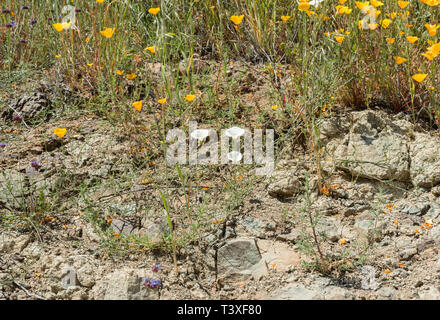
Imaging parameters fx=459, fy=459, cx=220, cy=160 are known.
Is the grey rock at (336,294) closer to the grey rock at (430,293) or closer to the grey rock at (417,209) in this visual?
the grey rock at (430,293)

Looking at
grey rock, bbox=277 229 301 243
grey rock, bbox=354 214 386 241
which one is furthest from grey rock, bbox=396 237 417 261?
grey rock, bbox=277 229 301 243

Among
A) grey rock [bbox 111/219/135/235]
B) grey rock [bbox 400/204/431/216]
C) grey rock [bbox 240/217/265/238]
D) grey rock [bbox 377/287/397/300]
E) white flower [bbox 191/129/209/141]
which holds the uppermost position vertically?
white flower [bbox 191/129/209/141]

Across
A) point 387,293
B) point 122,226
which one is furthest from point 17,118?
point 387,293

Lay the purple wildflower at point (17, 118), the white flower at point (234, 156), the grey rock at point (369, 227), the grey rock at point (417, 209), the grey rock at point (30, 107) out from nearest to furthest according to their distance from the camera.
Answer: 1. the grey rock at point (369, 227)
2. the grey rock at point (417, 209)
3. the white flower at point (234, 156)
4. the purple wildflower at point (17, 118)
5. the grey rock at point (30, 107)

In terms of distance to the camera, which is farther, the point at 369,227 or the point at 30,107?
the point at 30,107

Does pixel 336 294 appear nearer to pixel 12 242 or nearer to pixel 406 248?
pixel 406 248

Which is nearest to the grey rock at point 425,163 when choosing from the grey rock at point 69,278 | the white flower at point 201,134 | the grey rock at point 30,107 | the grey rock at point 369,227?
the grey rock at point 369,227

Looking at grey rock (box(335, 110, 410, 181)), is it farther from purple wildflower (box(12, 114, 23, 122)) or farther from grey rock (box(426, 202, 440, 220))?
purple wildflower (box(12, 114, 23, 122))

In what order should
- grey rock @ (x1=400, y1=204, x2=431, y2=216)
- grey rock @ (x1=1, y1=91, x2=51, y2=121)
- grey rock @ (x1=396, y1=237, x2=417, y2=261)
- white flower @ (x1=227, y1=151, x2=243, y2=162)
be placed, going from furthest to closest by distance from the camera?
grey rock @ (x1=1, y1=91, x2=51, y2=121)
white flower @ (x1=227, y1=151, x2=243, y2=162)
grey rock @ (x1=400, y1=204, x2=431, y2=216)
grey rock @ (x1=396, y1=237, x2=417, y2=261)

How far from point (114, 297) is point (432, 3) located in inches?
87.9

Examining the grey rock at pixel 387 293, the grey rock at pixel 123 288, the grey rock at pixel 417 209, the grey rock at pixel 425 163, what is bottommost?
the grey rock at pixel 123 288

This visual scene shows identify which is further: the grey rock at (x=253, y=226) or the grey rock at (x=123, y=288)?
the grey rock at (x=253, y=226)

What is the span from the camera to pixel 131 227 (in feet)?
7.77

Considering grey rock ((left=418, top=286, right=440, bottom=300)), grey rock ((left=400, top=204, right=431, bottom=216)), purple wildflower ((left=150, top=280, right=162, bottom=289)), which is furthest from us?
grey rock ((left=400, top=204, right=431, bottom=216))
